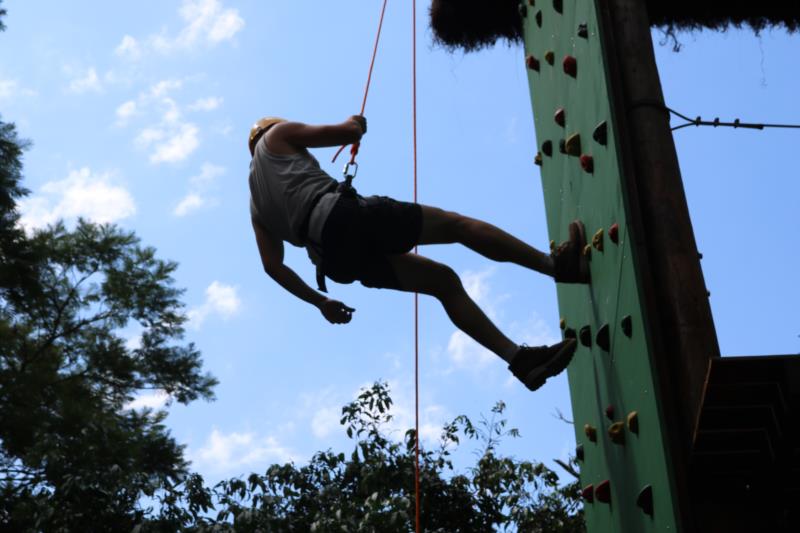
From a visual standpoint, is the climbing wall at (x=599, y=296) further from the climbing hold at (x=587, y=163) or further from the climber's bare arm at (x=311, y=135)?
the climber's bare arm at (x=311, y=135)

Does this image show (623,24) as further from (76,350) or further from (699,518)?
(76,350)

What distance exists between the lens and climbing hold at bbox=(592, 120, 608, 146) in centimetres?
347

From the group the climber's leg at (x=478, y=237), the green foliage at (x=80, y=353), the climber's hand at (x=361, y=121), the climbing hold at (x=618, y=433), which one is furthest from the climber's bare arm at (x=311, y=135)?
the green foliage at (x=80, y=353)

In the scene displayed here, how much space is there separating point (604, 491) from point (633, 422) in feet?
1.81

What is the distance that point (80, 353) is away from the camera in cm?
1070

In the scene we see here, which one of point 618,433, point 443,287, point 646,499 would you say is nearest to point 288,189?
point 443,287

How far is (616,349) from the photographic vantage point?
3367 mm

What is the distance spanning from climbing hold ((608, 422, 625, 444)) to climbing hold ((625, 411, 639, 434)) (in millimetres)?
108

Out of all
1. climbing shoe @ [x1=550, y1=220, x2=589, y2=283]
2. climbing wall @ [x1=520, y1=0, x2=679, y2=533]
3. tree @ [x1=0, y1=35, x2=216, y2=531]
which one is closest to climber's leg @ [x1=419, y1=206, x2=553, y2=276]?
climbing shoe @ [x1=550, y1=220, x2=589, y2=283]

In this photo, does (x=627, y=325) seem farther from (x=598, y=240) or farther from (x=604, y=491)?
(x=604, y=491)

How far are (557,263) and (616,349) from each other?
1.57 feet

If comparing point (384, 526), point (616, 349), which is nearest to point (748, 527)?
point (616, 349)

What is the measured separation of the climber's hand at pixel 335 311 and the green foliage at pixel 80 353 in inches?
161

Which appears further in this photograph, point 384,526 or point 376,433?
point 376,433
